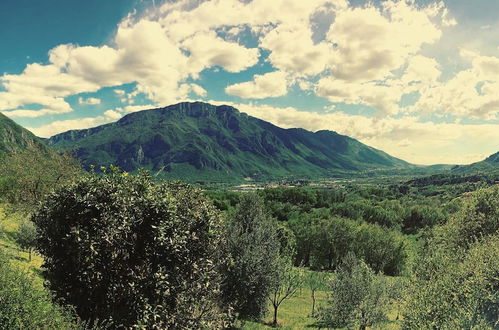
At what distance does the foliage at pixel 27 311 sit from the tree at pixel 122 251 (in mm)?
1914

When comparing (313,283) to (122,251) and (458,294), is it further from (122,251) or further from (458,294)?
(122,251)

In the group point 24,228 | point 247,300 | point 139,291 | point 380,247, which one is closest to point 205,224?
point 139,291

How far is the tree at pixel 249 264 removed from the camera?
3234 centimetres

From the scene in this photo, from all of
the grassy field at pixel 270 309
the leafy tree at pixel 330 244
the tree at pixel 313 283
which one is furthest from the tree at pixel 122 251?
the leafy tree at pixel 330 244

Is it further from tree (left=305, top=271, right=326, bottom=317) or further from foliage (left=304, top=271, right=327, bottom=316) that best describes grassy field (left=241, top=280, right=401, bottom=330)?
tree (left=305, top=271, right=326, bottom=317)

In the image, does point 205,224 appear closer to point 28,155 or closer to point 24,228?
point 24,228

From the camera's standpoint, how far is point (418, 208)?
574 feet

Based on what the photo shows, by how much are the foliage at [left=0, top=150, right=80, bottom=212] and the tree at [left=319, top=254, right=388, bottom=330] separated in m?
46.7

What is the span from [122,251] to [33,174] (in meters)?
48.9

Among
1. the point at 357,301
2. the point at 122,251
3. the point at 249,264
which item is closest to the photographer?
the point at 122,251

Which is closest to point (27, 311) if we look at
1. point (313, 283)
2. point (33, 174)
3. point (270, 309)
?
point (270, 309)

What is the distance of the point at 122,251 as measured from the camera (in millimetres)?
18812

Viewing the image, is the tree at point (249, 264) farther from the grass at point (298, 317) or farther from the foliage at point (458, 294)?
the foliage at point (458, 294)

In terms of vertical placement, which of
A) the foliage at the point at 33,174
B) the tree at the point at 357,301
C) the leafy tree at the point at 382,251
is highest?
the foliage at the point at 33,174
